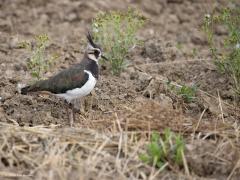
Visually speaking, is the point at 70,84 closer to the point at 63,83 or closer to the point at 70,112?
the point at 63,83

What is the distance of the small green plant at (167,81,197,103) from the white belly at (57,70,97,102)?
103cm

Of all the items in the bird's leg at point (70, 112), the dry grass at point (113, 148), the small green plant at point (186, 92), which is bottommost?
the bird's leg at point (70, 112)

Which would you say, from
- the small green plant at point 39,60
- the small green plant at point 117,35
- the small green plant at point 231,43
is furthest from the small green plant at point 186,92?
the small green plant at point 39,60

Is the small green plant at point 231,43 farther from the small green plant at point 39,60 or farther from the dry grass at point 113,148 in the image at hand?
the small green plant at point 39,60

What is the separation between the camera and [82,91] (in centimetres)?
766

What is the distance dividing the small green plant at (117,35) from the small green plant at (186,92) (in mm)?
882

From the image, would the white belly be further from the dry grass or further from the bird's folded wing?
the dry grass

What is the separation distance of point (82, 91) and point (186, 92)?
4.23ft

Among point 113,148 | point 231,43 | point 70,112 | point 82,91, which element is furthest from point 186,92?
point 113,148

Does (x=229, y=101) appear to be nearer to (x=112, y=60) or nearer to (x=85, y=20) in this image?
(x=112, y=60)

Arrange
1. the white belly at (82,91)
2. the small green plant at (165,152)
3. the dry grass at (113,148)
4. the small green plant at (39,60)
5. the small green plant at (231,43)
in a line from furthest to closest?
the small green plant at (231,43)
the small green plant at (39,60)
the white belly at (82,91)
the small green plant at (165,152)
the dry grass at (113,148)

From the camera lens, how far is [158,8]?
39.7 feet

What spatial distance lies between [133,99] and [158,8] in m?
4.30

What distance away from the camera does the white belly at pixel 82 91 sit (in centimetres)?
764
